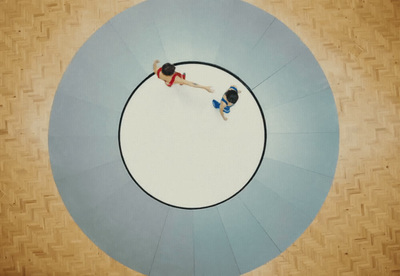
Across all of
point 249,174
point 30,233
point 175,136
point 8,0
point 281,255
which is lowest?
point 281,255

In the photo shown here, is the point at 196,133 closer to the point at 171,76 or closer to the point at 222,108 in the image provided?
the point at 222,108

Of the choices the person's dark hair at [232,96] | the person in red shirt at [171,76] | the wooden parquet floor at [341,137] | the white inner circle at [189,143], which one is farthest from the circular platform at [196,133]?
the person's dark hair at [232,96]

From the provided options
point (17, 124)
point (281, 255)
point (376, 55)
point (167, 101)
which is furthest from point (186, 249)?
point (376, 55)

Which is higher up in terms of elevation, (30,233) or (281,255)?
(30,233)

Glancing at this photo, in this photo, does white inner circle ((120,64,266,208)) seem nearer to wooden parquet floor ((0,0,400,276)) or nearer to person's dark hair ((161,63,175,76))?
person's dark hair ((161,63,175,76))

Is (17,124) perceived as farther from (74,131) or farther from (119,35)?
(119,35)

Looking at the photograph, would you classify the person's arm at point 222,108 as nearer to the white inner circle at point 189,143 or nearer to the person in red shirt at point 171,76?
the white inner circle at point 189,143
